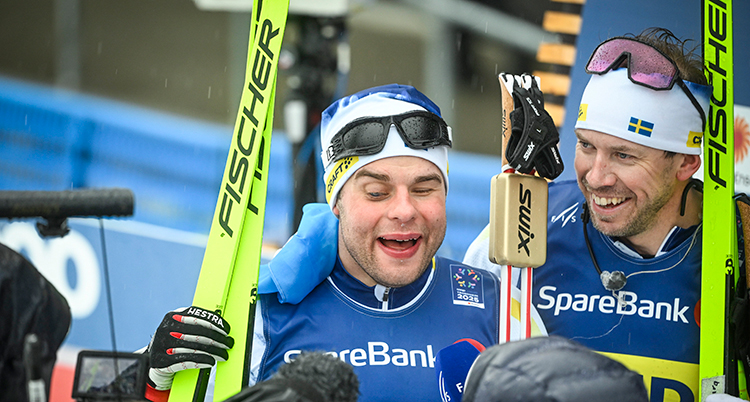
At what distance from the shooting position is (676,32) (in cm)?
307

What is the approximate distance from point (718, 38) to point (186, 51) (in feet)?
10.0

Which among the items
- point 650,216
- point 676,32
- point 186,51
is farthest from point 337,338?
point 186,51

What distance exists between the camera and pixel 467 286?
2459mm

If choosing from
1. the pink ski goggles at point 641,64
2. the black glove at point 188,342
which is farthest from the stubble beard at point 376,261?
the pink ski goggles at point 641,64

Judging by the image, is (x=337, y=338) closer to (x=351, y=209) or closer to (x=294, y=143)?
(x=351, y=209)

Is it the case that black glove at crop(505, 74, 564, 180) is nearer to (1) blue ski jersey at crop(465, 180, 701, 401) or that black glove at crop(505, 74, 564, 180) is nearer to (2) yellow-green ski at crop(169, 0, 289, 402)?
(1) blue ski jersey at crop(465, 180, 701, 401)

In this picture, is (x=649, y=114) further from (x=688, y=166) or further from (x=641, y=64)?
(x=688, y=166)

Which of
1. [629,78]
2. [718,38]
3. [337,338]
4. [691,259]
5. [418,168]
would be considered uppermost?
[718,38]

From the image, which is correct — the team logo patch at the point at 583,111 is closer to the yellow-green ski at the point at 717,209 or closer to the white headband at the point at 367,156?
the yellow-green ski at the point at 717,209

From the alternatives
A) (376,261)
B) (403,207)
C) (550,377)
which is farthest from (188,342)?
(550,377)

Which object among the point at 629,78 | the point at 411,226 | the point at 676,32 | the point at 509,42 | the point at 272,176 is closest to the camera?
the point at 411,226

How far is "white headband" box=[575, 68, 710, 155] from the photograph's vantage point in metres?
2.43

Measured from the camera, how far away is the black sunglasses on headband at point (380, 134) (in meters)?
2.21

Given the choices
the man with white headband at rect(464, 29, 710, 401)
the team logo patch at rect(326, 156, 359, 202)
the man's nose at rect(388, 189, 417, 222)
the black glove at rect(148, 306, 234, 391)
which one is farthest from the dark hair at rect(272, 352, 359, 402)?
the man with white headband at rect(464, 29, 710, 401)
